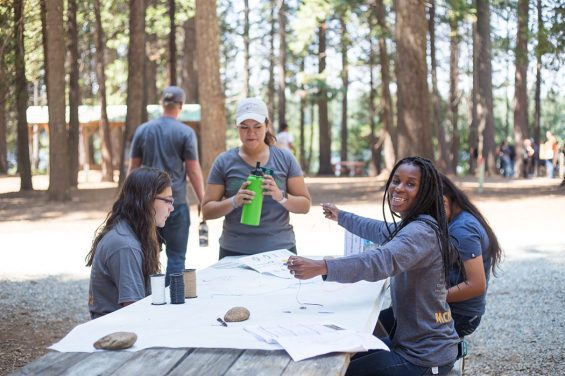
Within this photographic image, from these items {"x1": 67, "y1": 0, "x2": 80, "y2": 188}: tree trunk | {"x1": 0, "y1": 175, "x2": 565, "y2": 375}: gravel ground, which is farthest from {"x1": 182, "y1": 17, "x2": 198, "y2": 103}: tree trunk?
{"x1": 0, "y1": 175, "x2": 565, "y2": 375}: gravel ground

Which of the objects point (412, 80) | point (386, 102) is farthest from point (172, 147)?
point (386, 102)

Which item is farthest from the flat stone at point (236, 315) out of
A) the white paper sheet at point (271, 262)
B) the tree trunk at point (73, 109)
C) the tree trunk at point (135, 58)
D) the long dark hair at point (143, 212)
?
the tree trunk at point (73, 109)

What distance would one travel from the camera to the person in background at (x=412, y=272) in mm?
3447

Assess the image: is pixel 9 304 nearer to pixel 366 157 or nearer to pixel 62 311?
pixel 62 311

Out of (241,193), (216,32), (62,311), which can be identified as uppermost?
(216,32)

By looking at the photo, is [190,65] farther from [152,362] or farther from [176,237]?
[152,362]

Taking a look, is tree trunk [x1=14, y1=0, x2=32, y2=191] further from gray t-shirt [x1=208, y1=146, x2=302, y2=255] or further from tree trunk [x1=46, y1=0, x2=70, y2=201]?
gray t-shirt [x1=208, y1=146, x2=302, y2=255]

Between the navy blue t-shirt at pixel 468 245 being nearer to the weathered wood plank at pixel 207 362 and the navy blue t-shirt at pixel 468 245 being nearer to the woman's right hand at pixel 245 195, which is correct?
the woman's right hand at pixel 245 195

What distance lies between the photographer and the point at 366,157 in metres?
71.5

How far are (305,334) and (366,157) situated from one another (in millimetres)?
68814

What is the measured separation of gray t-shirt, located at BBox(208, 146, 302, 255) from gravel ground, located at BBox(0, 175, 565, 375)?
116 cm

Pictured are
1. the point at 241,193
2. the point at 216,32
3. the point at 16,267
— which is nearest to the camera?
the point at 241,193

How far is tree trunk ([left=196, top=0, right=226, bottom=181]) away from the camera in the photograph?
47.8ft

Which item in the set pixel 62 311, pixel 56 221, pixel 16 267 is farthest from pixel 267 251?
pixel 56 221
